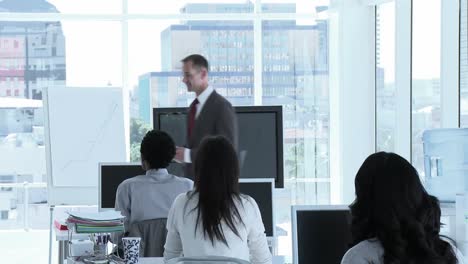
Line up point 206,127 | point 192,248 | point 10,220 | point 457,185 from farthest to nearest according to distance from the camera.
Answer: point 10,220 → point 206,127 → point 457,185 → point 192,248

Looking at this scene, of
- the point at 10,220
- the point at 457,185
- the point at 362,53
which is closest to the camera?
the point at 457,185

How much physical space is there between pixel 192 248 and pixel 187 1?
5.80 meters

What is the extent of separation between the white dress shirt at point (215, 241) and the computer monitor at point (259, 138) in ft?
10.5

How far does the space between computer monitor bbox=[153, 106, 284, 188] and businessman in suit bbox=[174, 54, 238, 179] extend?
0.95 meters

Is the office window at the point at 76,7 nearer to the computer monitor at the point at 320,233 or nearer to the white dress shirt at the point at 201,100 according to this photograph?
the white dress shirt at the point at 201,100

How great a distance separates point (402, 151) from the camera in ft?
24.4

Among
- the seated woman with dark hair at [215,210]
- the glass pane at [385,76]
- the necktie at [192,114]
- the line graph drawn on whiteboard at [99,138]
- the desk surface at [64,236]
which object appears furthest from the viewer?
the glass pane at [385,76]

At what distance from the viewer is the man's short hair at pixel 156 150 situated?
4379 millimetres

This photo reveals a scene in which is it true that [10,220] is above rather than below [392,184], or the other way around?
below

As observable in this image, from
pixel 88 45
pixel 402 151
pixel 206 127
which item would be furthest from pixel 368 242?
pixel 88 45

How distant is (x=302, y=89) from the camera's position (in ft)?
29.1

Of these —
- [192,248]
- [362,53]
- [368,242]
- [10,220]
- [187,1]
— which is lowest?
[10,220]

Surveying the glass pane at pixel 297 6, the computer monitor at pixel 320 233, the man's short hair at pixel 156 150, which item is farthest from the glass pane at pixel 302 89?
the computer monitor at pixel 320 233

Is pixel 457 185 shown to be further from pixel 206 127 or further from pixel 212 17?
pixel 212 17
